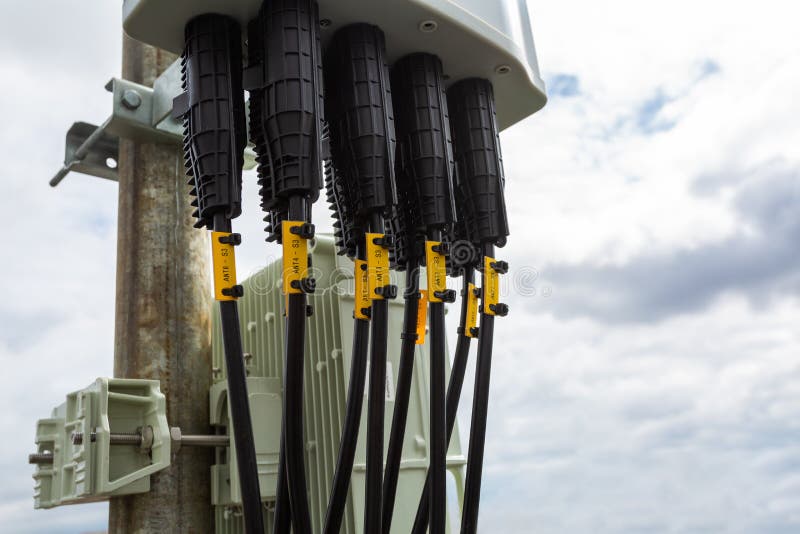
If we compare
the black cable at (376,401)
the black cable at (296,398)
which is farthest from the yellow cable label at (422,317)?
the black cable at (296,398)

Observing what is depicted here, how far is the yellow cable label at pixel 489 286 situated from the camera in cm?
167

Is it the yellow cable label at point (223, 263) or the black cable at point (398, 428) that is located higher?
the yellow cable label at point (223, 263)

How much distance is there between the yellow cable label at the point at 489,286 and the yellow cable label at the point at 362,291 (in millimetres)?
315

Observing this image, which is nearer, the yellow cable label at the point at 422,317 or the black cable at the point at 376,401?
the black cable at the point at 376,401

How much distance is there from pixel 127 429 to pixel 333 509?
2.05 ft

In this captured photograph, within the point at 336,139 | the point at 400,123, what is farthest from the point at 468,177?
the point at 336,139

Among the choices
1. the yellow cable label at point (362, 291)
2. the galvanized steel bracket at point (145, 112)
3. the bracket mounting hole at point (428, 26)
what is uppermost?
the galvanized steel bracket at point (145, 112)

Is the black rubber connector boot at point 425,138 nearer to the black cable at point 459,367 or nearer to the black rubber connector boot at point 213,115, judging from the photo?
the black cable at point 459,367

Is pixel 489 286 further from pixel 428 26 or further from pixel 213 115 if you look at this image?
pixel 213 115

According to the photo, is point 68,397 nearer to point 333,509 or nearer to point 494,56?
point 333,509

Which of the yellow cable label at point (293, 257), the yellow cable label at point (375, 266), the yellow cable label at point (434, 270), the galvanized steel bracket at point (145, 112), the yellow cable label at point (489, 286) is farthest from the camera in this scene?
the galvanized steel bracket at point (145, 112)

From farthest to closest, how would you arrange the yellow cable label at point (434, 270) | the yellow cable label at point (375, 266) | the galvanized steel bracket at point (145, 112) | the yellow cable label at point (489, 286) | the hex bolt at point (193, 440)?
the galvanized steel bracket at point (145, 112)
the hex bolt at point (193, 440)
the yellow cable label at point (489, 286)
the yellow cable label at point (434, 270)
the yellow cable label at point (375, 266)

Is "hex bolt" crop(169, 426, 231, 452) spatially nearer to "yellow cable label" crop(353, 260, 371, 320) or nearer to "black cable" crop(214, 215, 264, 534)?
"black cable" crop(214, 215, 264, 534)

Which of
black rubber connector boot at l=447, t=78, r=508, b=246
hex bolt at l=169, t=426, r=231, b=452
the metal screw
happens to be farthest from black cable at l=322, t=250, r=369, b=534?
the metal screw
